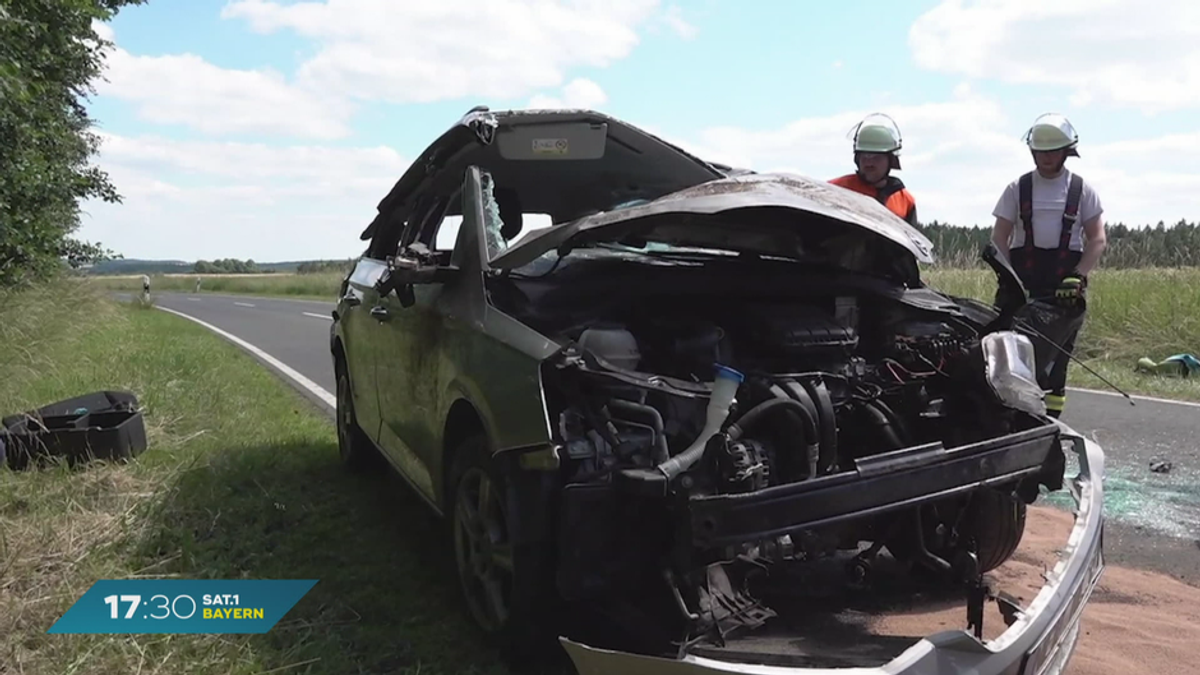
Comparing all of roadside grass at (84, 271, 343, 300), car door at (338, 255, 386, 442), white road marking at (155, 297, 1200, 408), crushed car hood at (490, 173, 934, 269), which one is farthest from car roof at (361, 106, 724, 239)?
roadside grass at (84, 271, 343, 300)

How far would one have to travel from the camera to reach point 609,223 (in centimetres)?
326

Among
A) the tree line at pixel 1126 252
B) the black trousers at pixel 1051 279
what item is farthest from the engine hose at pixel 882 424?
the tree line at pixel 1126 252

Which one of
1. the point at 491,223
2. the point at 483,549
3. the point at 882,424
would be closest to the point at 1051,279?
the point at 882,424

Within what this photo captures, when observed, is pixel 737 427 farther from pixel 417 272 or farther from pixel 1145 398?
pixel 1145 398

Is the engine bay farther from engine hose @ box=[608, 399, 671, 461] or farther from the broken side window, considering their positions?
the broken side window

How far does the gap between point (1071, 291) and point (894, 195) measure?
→ 1.22m

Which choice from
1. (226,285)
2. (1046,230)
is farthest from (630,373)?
(226,285)

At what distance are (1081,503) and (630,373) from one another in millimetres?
1695

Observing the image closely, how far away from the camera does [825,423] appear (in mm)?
3115

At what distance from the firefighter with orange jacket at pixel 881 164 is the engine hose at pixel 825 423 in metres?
3.00

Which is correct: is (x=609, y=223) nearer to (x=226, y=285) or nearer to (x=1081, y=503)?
(x=1081, y=503)

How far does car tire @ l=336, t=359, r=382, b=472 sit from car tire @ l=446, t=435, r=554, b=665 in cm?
232

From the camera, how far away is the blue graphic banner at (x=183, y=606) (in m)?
3.64

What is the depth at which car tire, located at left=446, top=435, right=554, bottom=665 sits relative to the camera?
9.94ft
